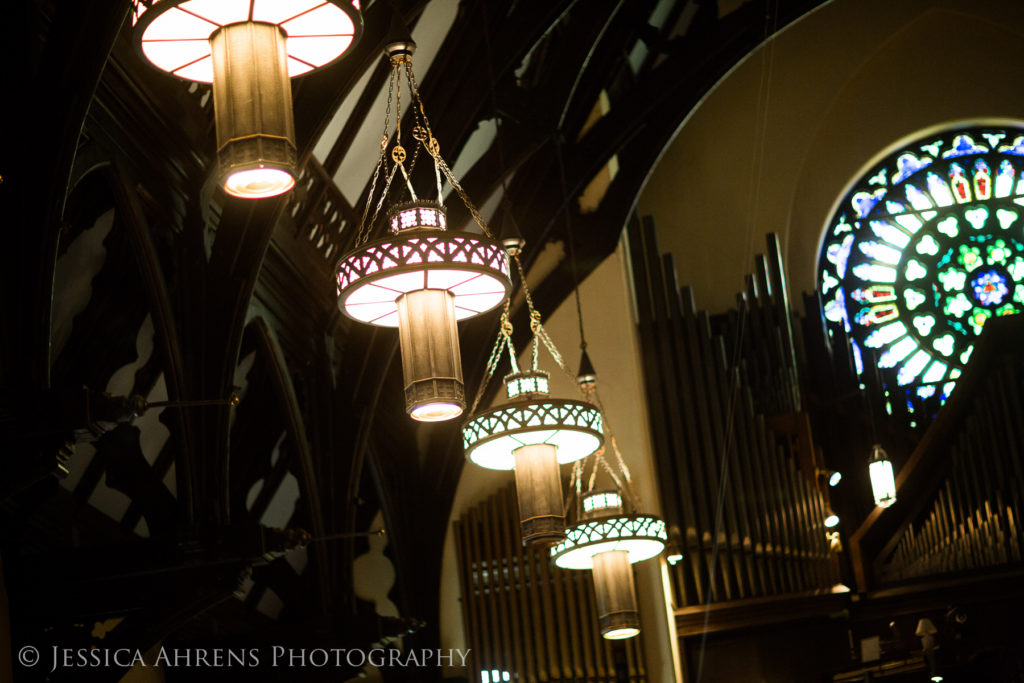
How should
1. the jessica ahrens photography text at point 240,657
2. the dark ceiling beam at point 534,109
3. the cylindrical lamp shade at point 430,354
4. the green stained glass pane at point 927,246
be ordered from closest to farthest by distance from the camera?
1. the cylindrical lamp shade at point 430,354
2. the jessica ahrens photography text at point 240,657
3. the dark ceiling beam at point 534,109
4. the green stained glass pane at point 927,246

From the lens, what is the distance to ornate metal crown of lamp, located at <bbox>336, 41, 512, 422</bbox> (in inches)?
218

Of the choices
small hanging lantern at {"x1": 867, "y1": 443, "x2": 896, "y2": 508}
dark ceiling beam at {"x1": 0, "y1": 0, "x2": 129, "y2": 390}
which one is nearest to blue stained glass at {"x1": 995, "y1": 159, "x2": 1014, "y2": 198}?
small hanging lantern at {"x1": 867, "y1": 443, "x2": 896, "y2": 508}

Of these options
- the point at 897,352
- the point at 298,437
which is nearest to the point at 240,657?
the point at 298,437

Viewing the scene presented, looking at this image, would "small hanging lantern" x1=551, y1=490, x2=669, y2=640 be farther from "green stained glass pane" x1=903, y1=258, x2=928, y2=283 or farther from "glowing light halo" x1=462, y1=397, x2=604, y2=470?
"green stained glass pane" x1=903, y1=258, x2=928, y2=283

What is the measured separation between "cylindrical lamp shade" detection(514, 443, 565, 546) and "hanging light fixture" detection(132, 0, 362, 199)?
10.6ft

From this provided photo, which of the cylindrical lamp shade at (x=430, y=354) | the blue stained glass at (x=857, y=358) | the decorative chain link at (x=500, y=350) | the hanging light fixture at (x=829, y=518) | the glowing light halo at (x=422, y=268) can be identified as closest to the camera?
the glowing light halo at (x=422, y=268)

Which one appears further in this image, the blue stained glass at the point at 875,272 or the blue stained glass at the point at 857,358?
the blue stained glass at the point at 875,272

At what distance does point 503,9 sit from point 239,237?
3.05 m

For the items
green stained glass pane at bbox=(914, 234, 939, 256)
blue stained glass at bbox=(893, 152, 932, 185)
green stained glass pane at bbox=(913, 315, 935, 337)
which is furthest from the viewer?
blue stained glass at bbox=(893, 152, 932, 185)

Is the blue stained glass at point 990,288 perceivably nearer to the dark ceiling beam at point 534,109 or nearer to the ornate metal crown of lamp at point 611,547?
the dark ceiling beam at point 534,109

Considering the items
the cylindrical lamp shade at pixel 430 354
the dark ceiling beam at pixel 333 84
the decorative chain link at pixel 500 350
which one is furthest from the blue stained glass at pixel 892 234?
the cylindrical lamp shade at pixel 430 354

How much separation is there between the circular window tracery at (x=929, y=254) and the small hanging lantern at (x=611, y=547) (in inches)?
270

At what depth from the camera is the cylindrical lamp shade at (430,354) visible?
5688 millimetres

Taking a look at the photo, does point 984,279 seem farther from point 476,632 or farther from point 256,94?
point 256,94
